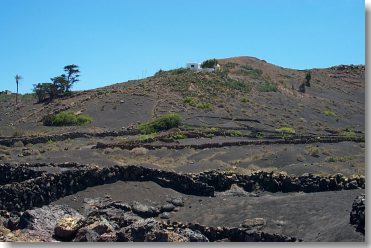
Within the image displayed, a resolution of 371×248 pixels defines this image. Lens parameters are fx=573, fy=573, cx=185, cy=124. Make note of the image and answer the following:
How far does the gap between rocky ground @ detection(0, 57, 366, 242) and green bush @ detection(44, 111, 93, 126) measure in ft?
2.38

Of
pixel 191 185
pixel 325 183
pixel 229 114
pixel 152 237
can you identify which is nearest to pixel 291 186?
pixel 325 183

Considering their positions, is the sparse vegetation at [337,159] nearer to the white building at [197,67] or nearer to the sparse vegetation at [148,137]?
the sparse vegetation at [148,137]

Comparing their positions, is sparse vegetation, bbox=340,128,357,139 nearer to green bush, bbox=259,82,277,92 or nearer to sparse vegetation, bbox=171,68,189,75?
green bush, bbox=259,82,277,92

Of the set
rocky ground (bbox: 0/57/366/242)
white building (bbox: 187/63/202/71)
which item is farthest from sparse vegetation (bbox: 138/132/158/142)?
white building (bbox: 187/63/202/71)

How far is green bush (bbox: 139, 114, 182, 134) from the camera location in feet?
123

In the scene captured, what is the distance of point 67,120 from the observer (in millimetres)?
40906

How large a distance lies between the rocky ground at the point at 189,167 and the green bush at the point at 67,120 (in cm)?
72

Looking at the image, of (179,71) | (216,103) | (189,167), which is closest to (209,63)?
→ (179,71)

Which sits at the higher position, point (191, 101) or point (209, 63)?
point (209, 63)

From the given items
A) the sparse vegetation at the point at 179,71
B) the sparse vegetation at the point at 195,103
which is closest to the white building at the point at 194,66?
the sparse vegetation at the point at 179,71

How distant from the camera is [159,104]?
44812 mm

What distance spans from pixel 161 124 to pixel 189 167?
37.9 ft

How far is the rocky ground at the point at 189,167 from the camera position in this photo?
1606 centimetres

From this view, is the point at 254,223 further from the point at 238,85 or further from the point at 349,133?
the point at 238,85
